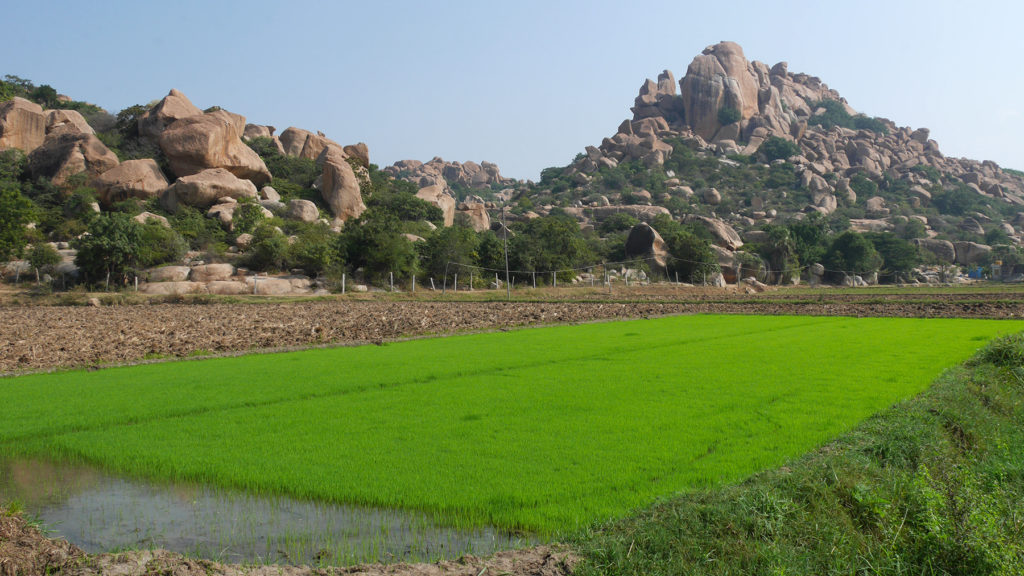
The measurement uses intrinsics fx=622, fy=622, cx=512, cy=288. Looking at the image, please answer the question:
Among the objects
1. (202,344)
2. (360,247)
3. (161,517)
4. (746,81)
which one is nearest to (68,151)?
(360,247)

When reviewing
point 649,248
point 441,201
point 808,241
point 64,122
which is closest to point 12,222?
point 64,122

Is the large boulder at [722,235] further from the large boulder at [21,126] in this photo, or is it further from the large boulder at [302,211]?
the large boulder at [21,126]

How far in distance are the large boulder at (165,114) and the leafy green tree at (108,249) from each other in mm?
21904

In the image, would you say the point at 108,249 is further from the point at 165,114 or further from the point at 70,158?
the point at 165,114

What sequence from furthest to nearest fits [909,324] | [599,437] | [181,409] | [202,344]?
1. [909,324]
2. [202,344]
3. [181,409]
4. [599,437]

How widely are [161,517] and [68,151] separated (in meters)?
52.2

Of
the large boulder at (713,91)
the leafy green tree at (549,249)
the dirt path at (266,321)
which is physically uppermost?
the large boulder at (713,91)

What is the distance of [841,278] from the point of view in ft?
220

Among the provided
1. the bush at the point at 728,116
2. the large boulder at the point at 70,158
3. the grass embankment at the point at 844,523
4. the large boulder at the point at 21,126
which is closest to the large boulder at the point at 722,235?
the large boulder at the point at 70,158

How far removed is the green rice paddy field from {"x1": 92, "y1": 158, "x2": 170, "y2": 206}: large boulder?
127 feet

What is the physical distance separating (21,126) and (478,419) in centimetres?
5853

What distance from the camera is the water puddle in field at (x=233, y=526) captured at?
13.7 ft

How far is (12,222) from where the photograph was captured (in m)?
35.2

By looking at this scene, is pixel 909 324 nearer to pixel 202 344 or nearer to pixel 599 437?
pixel 599 437
